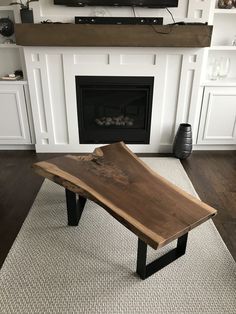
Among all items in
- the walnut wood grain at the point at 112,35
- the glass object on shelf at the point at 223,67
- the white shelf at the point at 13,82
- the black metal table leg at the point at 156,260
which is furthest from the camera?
the glass object on shelf at the point at 223,67

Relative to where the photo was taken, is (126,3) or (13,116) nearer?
(126,3)

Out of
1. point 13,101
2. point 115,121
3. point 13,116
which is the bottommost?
point 115,121

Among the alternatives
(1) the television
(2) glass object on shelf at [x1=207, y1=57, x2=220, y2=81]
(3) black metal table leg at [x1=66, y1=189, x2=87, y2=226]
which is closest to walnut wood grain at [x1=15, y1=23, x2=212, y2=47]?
(1) the television

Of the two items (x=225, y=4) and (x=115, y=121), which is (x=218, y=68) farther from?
(x=115, y=121)

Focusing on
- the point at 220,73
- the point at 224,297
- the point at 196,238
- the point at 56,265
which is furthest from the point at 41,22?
the point at 224,297

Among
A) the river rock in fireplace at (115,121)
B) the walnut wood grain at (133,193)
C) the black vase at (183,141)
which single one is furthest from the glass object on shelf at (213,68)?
the walnut wood grain at (133,193)

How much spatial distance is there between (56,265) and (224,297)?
994 mm

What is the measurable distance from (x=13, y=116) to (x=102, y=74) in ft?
3.67

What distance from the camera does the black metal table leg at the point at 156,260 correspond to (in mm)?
1479

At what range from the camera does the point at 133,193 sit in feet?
5.11

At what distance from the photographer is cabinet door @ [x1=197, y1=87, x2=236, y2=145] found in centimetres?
288

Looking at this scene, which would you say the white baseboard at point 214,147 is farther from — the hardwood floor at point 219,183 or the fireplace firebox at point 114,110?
the fireplace firebox at point 114,110

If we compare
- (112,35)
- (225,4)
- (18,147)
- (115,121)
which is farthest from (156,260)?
(225,4)

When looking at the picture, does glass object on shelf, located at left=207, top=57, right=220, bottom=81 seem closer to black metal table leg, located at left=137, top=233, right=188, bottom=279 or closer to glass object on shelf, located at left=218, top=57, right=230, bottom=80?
glass object on shelf, located at left=218, top=57, right=230, bottom=80
